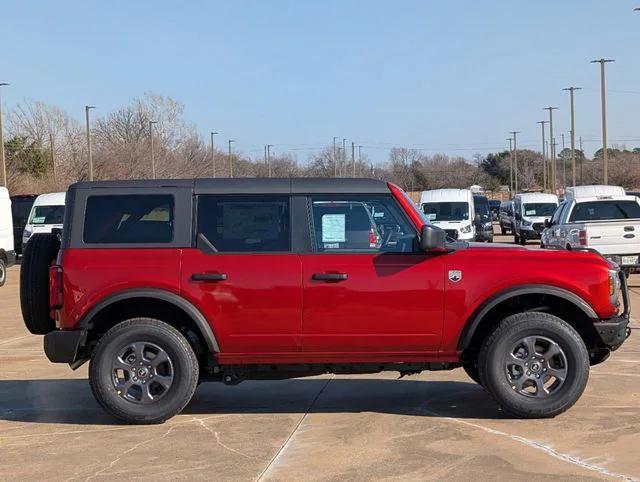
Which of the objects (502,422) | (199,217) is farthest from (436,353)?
(199,217)

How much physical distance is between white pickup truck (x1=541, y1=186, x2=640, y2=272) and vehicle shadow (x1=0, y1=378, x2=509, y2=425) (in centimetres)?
987

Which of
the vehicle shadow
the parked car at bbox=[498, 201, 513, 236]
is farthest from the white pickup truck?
the parked car at bbox=[498, 201, 513, 236]

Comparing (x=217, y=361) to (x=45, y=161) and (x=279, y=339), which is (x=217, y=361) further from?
(x=45, y=161)

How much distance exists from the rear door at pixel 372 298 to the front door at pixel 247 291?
132 mm

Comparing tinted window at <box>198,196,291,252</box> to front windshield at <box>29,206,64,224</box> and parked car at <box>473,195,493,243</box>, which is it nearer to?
parked car at <box>473,195,493,243</box>

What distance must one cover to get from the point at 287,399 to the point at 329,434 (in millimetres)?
1529

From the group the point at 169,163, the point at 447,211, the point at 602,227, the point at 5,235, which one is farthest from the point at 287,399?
the point at 169,163

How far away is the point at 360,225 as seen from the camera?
7.67 meters

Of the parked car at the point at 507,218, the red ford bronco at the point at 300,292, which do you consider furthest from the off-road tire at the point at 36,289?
the parked car at the point at 507,218

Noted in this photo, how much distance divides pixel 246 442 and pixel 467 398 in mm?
2466

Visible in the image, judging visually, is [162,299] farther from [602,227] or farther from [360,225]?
[602,227]

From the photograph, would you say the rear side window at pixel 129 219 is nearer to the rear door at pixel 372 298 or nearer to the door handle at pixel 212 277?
the door handle at pixel 212 277

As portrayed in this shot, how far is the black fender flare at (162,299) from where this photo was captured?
752 cm

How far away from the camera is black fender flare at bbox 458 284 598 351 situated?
24.7 feet
